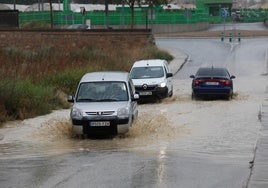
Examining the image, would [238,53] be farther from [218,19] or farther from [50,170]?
[218,19]

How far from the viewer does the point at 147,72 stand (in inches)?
1196

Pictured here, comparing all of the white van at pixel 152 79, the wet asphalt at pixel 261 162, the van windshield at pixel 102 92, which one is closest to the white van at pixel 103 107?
the van windshield at pixel 102 92

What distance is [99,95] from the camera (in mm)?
19375

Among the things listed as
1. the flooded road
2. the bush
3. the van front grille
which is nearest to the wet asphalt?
the flooded road

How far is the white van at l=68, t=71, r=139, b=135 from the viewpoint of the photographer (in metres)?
18.2

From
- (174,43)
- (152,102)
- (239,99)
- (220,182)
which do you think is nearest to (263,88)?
(239,99)

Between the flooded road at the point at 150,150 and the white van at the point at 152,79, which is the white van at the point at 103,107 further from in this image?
the white van at the point at 152,79

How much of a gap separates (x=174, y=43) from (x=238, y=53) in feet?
51.0

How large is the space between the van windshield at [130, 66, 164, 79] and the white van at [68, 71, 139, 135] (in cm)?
966

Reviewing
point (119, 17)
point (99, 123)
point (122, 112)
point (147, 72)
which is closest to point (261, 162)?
point (122, 112)

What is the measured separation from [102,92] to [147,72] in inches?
434

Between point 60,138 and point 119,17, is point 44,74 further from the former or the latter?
point 119,17

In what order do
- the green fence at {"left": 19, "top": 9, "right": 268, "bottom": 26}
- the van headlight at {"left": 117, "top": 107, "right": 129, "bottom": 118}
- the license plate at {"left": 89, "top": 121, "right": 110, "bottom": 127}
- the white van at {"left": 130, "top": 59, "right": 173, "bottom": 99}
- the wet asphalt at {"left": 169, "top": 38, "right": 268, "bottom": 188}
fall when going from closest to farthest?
1. the wet asphalt at {"left": 169, "top": 38, "right": 268, "bottom": 188}
2. the license plate at {"left": 89, "top": 121, "right": 110, "bottom": 127}
3. the van headlight at {"left": 117, "top": 107, "right": 129, "bottom": 118}
4. the white van at {"left": 130, "top": 59, "right": 173, "bottom": 99}
5. the green fence at {"left": 19, "top": 9, "right": 268, "bottom": 26}

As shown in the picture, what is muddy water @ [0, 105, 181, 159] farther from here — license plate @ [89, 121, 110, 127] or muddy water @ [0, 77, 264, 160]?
license plate @ [89, 121, 110, 127]
